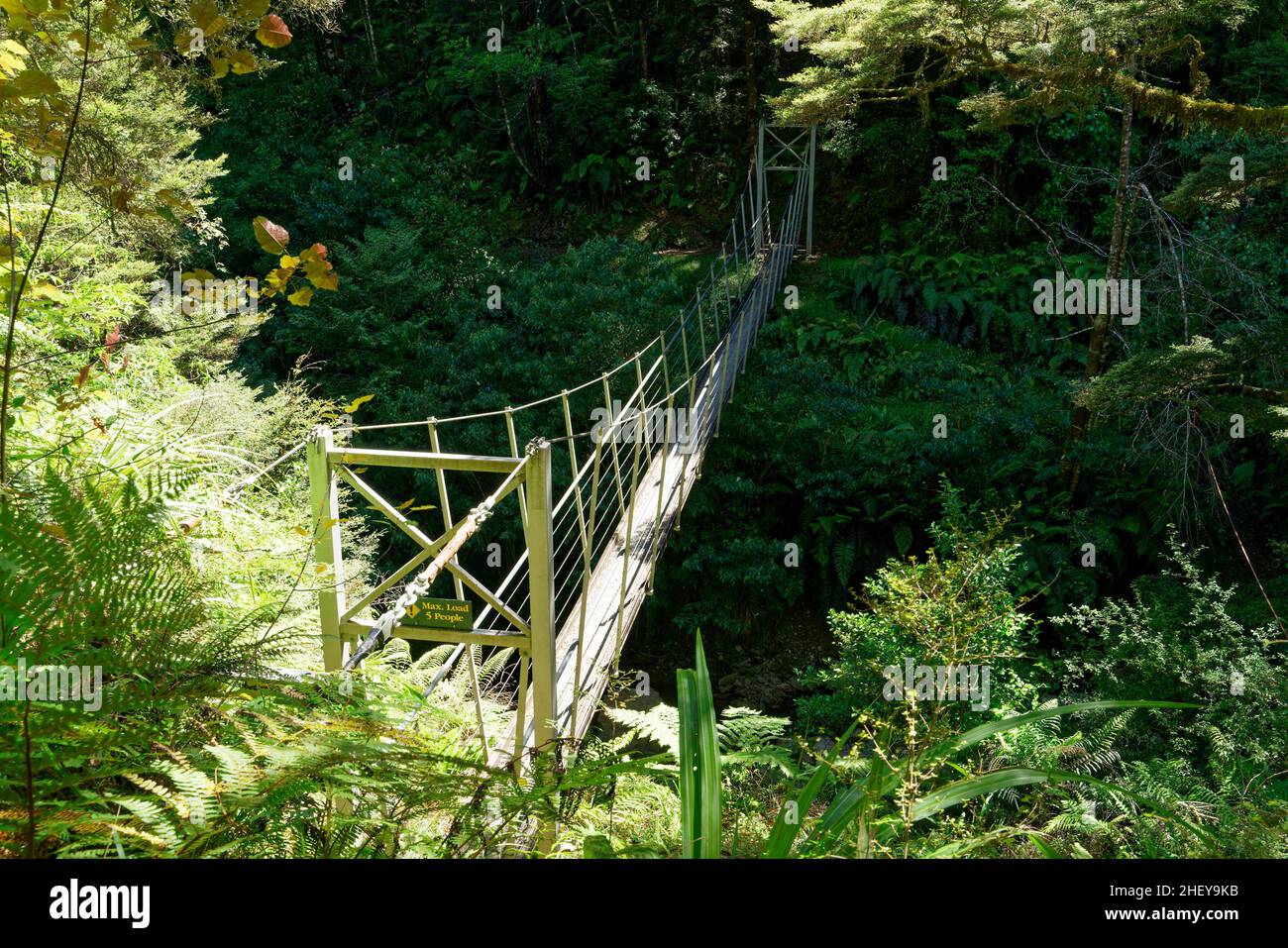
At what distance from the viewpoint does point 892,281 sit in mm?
8836

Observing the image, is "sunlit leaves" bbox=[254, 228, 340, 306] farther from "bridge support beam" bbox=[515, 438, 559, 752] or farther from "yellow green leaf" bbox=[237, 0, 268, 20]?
"bridge support beam" bbox=[515, 438, 559, 752]

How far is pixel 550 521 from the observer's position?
225cm

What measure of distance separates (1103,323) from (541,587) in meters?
5.21

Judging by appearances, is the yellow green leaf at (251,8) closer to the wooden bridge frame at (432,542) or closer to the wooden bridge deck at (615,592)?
the wooden bridge frame at (432,542)

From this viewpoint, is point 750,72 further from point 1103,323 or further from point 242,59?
point 242,59

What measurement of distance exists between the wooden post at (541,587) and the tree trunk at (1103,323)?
4.71 m

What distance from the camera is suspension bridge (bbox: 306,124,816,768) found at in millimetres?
2027

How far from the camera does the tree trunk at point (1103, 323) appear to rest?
Answer: 546cm

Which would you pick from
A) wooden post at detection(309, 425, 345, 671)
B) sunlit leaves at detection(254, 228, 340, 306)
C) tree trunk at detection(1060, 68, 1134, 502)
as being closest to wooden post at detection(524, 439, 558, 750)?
wooden post at detection(309, 425, 345, 671)

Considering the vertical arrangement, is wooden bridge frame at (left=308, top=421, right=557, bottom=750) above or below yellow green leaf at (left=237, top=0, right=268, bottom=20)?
below

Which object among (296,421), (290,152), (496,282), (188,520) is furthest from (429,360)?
(188,520)

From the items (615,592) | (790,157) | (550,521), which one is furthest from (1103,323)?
(790,157)

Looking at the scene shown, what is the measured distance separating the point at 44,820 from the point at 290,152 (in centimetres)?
1123

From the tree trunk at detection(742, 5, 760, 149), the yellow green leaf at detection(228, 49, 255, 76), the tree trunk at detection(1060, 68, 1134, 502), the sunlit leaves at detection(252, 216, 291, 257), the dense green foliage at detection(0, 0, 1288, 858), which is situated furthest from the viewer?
the tree trunk at detection(742, 5, 760, 149)
